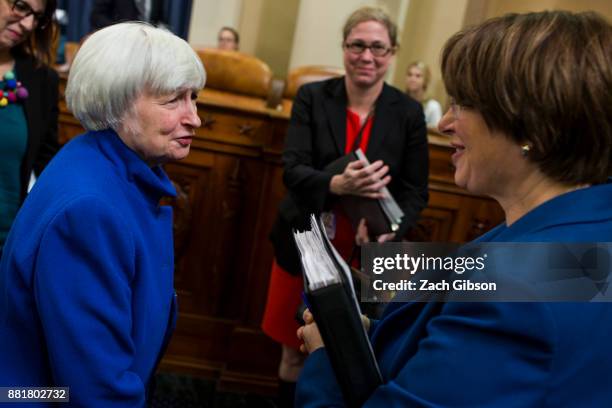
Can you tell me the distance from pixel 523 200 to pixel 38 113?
1.65 m

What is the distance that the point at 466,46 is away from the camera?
0.99 meters

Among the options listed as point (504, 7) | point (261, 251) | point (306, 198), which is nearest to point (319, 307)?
point (306, 198)

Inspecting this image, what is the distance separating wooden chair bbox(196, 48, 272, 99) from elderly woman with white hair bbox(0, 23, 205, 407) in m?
1.85

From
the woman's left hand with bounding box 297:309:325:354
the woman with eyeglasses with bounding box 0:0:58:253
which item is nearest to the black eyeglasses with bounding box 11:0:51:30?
the woman with eyeglasses with bounding box 0:0:58:253

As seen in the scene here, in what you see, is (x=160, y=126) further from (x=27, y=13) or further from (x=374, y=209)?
(x=374, y=209)

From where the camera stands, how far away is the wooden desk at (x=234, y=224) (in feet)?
9.77

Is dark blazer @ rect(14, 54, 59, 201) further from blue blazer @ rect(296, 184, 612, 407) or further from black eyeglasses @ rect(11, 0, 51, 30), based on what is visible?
blue blazer @ rect(296, 184, 612, 407)

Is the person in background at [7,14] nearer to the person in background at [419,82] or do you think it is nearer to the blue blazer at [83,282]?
the blue blazer at [83,282]

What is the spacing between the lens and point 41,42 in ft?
6.97

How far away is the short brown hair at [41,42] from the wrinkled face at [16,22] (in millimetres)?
50

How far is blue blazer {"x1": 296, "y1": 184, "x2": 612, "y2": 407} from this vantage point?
0.81 m

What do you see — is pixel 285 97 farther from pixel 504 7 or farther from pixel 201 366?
pixel 504 7

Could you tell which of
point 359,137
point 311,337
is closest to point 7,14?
point 359,137

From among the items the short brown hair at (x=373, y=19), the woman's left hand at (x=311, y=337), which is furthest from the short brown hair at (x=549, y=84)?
the short brown hair at (x=373, y=19)
